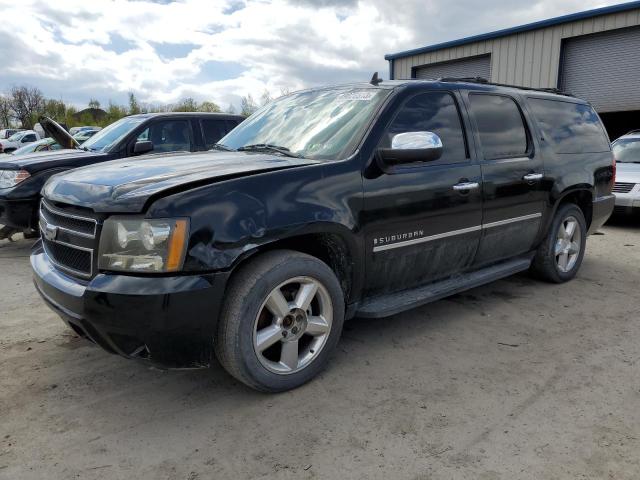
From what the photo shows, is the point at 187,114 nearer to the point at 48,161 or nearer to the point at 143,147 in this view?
the point at 143,147

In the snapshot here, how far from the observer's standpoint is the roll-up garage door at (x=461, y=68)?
16.5 meters

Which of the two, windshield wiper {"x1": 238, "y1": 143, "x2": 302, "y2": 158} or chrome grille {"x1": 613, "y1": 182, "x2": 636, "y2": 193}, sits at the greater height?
windshield wiper {"x1": 238, "y1": 143, "x2": 302, "y2": 158}

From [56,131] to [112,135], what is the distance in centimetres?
A: 96

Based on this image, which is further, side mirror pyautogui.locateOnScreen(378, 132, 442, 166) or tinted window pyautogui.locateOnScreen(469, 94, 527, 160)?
tinted window pyautogui.locateOnScreen(469, 94, 527, 160)

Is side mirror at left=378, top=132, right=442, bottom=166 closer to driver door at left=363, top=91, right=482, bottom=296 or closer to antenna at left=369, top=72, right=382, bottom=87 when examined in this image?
driver door at left=363, top=91, right=482, bottom=296

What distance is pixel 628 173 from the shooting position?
8.41 m

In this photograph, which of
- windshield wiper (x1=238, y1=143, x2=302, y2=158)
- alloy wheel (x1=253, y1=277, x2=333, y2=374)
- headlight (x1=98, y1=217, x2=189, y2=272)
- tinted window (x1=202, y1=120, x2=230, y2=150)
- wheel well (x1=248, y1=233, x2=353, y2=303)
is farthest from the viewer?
tinted window (x1=202, y1=120, x2=230, y2=150)

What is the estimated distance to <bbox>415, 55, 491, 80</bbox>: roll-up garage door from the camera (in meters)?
16.5

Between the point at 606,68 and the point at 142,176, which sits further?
the point at 606,68

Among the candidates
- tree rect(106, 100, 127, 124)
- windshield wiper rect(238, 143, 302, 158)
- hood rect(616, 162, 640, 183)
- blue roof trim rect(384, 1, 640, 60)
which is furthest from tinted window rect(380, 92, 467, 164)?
tree rect(106, 100, 127, 124)

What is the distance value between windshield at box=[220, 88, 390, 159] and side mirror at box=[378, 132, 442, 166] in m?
0.23

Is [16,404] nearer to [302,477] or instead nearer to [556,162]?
[302,477]

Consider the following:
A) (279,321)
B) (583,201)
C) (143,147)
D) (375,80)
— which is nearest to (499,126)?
(375,80)

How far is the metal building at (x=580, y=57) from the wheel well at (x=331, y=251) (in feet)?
44.0
